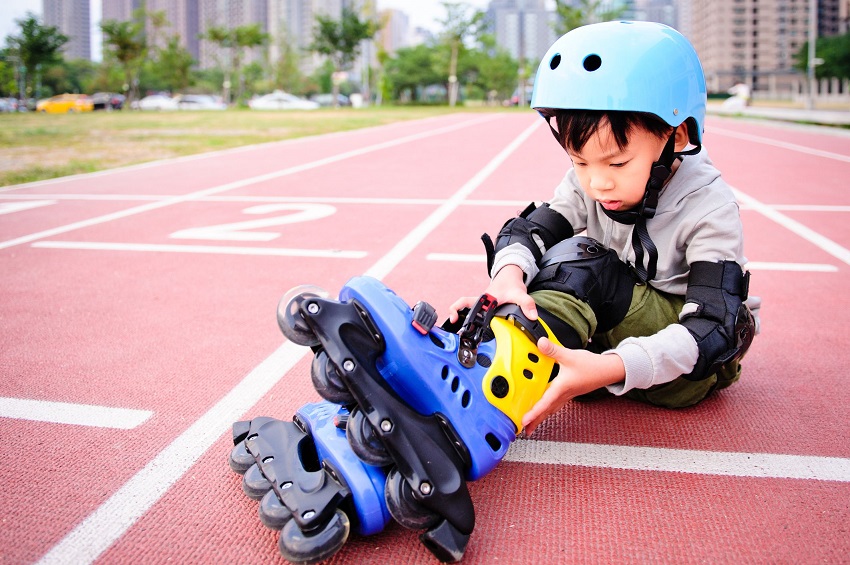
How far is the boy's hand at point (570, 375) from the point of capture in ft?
6.44

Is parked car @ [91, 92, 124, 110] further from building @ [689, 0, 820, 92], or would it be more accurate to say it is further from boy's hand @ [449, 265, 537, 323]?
building @ [689, 0, 820, 92]

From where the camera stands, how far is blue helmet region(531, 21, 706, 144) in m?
2.15

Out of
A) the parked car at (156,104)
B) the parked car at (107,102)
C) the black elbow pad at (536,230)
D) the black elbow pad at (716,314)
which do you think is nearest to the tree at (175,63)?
the parked car at (107,102)

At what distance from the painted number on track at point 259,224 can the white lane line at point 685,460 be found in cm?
368

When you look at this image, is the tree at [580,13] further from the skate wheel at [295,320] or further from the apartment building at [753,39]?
the apartment building at [753,39]

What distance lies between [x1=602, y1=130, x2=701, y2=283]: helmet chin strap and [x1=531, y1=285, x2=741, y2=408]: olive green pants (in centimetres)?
9

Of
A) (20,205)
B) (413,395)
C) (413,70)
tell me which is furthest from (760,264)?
(413,70)

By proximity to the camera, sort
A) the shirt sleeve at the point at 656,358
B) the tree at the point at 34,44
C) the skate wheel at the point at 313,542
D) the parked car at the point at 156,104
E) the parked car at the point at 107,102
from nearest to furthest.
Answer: the skate wheel at the point at 313,542 < the shirt sleeve at the point at 656,358 < the tree at the point at 34,44 < the parked car at the point at 107,102 < the parked car at the point at 156,104

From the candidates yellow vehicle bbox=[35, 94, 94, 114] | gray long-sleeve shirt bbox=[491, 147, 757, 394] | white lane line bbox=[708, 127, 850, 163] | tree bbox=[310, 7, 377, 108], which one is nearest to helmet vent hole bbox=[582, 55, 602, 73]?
gray long-sleeve shirt bbox=[491, 147, 757, 394]

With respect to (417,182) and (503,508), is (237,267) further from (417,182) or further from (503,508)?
(417,182)

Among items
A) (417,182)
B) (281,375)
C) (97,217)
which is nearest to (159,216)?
(97,217)

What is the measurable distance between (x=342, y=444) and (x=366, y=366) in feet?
0.86

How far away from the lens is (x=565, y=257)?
7.98 feet

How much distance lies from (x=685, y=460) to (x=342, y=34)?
6343 cm
